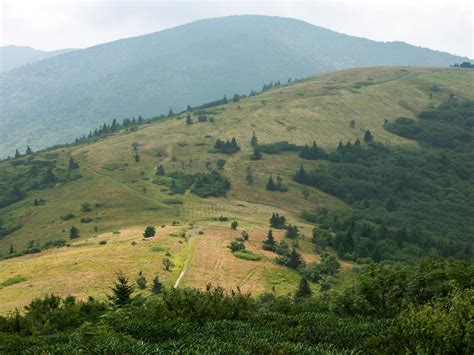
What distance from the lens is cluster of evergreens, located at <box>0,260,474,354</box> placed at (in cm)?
2814

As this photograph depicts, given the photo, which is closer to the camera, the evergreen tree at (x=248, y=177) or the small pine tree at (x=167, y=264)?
the small pine tree at (x=167, y=264)

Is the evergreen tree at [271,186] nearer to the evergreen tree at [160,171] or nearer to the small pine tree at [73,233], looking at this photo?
the evergreen tree at [160,171]

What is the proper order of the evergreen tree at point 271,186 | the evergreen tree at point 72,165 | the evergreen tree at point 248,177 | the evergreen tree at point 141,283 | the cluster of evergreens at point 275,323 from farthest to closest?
the evergreen tree at point 72,165 → the evergreen tree at point 248,177 → the evergreen tree at point 271,186 → the evergreen tree at point 141,283 → the cluster of evergreens at point 275,323

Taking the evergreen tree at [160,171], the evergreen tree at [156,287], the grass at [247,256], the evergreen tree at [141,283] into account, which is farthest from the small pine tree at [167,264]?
the evergreen tree at [160,171]

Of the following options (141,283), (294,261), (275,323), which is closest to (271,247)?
(294,261)

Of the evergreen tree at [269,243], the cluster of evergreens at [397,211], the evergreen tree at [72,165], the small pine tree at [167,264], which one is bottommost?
the cluster of evergreens at [397,211]

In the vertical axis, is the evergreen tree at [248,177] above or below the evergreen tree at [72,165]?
Result: below

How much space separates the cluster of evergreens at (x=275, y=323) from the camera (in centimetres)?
2814

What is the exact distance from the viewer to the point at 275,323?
39812 millimetres

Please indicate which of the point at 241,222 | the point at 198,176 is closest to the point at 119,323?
the point at 241,222

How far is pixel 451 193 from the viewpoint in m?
179

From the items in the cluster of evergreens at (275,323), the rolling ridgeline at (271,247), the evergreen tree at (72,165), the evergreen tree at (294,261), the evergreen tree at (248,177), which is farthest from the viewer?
the evergreen tree at (72,165)

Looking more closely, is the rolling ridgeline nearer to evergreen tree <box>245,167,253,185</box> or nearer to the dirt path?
evergreen tree <box>245,167,253,185</box>

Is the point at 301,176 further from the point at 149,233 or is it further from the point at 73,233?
the point at 149,233
